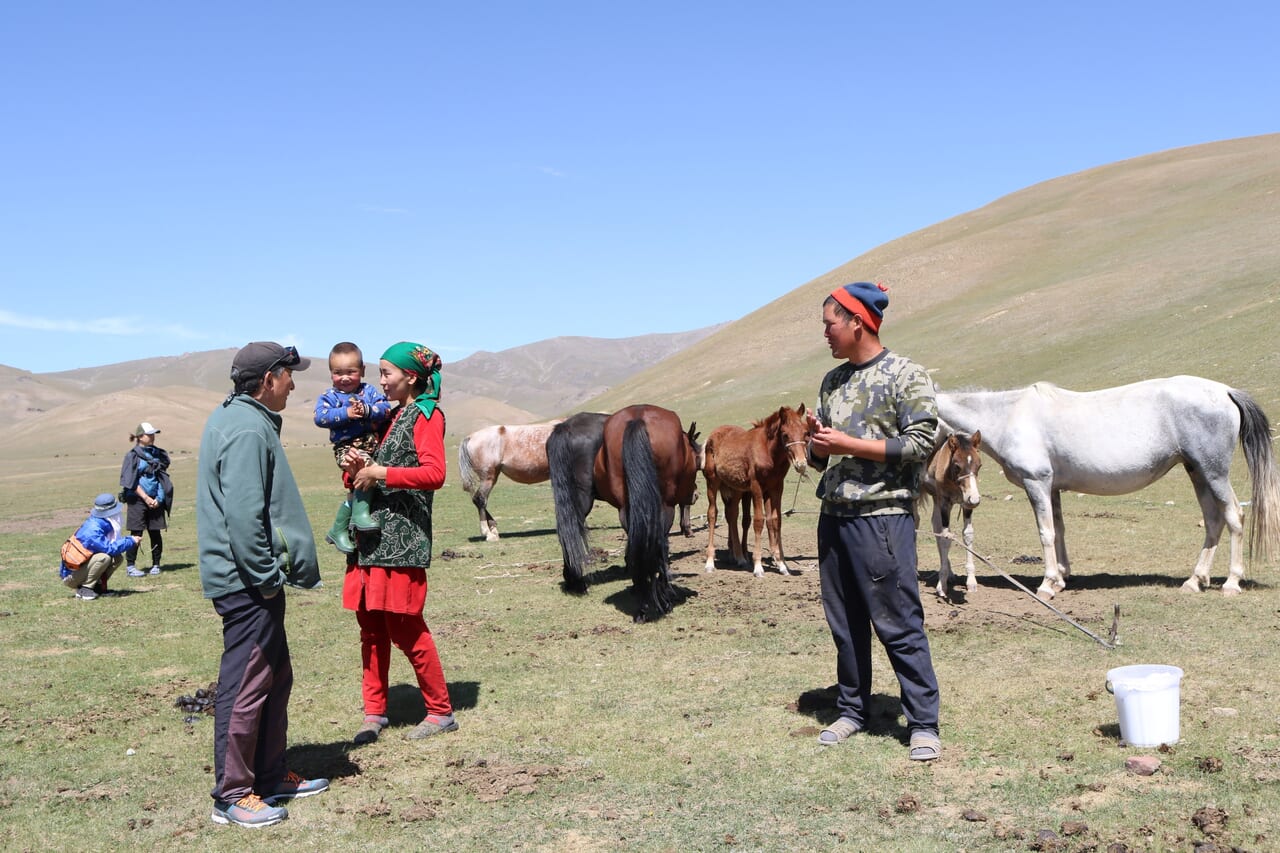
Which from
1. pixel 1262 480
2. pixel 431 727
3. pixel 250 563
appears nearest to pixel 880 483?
pixel 431 727

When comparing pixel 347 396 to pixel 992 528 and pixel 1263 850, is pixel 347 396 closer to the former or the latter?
pixel 1263 850

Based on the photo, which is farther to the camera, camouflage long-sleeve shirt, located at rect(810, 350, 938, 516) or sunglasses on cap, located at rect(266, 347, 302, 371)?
camouflage long-sleeve shirt, located at rect(810, 350, 938, 516)

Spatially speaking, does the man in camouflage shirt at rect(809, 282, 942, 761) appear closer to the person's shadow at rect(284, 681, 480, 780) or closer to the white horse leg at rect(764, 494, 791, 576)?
the person's shadow at rect(284, 681, 480, 780)

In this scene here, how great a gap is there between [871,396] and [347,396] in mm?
3212

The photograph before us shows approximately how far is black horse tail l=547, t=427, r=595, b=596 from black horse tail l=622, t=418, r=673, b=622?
1.24 metres

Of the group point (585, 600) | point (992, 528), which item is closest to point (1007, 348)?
point (992, 528)

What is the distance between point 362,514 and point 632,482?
158 inches

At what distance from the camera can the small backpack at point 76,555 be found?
37.1ft

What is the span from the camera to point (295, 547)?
4.82 metres

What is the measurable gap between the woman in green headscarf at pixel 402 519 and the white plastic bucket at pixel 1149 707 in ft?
13.0

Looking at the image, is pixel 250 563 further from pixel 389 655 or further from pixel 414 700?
pixel 414 700

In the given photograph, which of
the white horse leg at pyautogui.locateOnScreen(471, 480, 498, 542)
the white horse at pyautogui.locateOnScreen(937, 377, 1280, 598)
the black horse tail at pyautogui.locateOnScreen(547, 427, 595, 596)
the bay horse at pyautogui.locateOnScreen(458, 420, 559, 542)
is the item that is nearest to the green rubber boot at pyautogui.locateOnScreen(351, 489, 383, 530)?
the black horse tail at pyautogui.locateOnScreen(547, 427, 595, 596)

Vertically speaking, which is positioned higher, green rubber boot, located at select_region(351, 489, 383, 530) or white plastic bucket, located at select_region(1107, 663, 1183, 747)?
green rubber boot, located at select_region(351, 489, 383, 530)

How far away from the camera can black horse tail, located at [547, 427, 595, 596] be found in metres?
10.6
